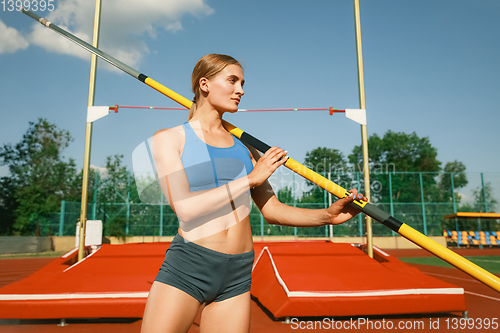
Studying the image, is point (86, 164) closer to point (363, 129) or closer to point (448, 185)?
point (363, 129)

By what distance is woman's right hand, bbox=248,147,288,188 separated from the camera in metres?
1.37

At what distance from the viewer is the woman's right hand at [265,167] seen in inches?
53.8

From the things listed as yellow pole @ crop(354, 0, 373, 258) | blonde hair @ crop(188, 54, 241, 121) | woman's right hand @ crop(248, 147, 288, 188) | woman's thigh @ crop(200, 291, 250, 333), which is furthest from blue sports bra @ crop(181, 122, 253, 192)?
yellow pole @ crop(354, 0, 373, 258)

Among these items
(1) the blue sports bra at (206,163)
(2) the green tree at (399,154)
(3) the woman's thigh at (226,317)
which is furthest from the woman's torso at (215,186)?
(2) the green tree at (399,154)

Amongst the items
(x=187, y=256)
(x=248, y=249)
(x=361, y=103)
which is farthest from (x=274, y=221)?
(x=361, y=103)

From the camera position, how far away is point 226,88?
1550mm

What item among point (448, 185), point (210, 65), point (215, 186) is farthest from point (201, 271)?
point (448, 185)

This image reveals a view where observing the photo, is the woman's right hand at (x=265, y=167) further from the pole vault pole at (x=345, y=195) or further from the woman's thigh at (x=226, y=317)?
the woman's thigh at (x=226, y=317)

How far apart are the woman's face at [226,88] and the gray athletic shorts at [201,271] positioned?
0.62 metres

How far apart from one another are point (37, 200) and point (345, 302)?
20.3 meters

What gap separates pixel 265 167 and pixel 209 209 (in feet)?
0.96

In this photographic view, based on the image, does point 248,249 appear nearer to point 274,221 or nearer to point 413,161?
point 274,221

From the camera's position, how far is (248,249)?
1509 millimetres

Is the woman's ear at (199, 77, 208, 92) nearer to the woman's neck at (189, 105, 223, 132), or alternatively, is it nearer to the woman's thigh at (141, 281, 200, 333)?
the woman's neck at (189, 105, 223, 132)
